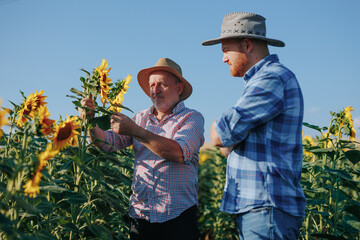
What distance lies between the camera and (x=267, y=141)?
1859 millimetres

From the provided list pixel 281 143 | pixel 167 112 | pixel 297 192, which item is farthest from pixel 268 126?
pixel 167 112

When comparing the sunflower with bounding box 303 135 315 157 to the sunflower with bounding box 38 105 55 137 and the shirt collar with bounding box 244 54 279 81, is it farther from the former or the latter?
the sunflower with bounding box 38 105 55 137

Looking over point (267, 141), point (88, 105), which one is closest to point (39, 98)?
point (88, 105)

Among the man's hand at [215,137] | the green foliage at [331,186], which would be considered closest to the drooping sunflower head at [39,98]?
the man's hand at [215,137]

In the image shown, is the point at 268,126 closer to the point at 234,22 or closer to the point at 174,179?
the point at 234,22

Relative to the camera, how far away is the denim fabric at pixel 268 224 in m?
1.78

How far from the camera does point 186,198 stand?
108 inches

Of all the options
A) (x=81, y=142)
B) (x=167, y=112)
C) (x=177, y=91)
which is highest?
(x=177, y=91)

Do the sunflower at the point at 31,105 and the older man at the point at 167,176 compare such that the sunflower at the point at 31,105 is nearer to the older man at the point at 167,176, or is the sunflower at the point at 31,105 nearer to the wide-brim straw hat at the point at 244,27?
the older man at the point at 167,176

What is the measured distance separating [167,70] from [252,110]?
1.40m

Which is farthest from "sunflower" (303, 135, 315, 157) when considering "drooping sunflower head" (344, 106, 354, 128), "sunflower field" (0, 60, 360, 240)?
"sunflower field" (0, 60, 360, 240)

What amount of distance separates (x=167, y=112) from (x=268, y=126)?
1229 mm

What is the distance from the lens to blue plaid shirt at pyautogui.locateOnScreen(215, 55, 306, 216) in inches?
71.1

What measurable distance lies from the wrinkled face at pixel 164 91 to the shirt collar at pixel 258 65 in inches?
39.5
